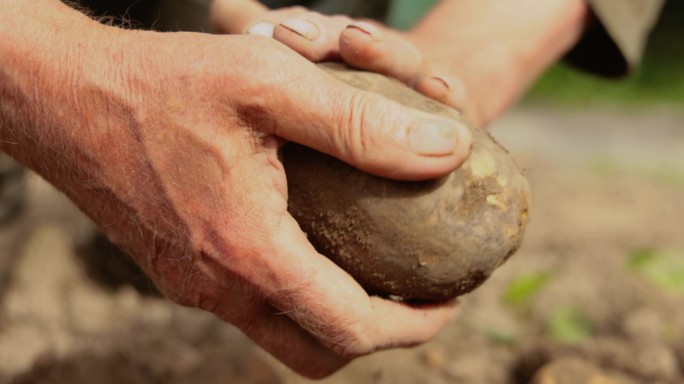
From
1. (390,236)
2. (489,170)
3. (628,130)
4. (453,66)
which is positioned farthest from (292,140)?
(628,130)

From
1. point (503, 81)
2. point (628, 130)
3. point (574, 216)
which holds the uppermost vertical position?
point (503, 81)

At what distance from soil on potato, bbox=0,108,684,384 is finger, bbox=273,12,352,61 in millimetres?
803

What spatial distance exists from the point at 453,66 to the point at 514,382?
85 centimetres

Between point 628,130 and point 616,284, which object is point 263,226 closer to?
point 616,284

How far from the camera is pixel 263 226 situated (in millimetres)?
1269

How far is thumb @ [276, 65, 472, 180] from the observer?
3.95 feet

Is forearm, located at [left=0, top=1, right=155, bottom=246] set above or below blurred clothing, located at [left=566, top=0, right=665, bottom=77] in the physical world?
above

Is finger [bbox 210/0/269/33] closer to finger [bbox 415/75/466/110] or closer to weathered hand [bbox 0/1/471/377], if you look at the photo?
finger [bbox 415/75/466/110]

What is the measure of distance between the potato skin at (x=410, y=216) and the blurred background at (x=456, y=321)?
0.58 m

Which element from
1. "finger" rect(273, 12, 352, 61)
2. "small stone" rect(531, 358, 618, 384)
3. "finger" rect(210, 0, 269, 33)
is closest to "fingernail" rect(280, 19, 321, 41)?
"finger" rect(273, 12, 352, 61)

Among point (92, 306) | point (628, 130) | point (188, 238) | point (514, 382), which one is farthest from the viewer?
point (628, 130)

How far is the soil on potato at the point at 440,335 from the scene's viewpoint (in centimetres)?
196

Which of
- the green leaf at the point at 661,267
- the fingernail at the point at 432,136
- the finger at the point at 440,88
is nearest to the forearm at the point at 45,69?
the fingernail at the point at 432,136

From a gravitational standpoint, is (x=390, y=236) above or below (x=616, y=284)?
above
